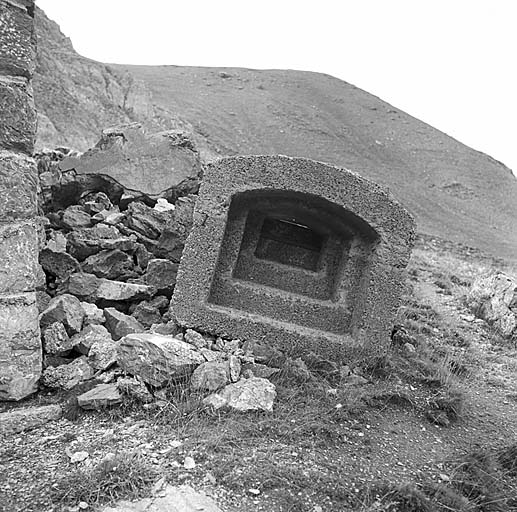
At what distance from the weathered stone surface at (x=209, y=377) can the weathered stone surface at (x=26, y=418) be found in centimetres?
96

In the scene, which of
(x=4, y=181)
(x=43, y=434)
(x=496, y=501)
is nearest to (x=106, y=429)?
(x=43, y=434)

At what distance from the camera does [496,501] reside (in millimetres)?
3131

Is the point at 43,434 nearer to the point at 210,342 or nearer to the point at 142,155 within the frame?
the point at 210,342

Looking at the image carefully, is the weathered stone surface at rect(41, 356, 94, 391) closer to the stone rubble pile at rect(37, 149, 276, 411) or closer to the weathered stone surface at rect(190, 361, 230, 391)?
the stone rubble pile at rect(37, 149, 276, 411)

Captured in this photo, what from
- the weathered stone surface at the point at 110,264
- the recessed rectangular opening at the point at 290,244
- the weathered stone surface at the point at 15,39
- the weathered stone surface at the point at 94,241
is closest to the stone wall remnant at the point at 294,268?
the recessed rectangular opening at the point at 290,244

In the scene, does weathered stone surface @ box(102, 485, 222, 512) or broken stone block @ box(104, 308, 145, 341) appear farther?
broken stone block @ box(104, 308, 145, 341)

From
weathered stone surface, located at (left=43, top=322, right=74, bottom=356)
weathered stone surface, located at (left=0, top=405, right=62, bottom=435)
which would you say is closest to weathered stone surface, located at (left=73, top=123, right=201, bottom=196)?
weathered stone surface, located at (left=43, top=322, right=74, bottom=356)

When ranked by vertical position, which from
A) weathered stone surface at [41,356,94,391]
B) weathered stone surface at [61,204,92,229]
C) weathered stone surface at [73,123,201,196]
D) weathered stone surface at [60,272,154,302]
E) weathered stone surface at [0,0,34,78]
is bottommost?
weathered stone surface at [41,356,94,391]

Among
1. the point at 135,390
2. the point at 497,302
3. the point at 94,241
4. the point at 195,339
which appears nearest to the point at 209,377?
the point at 135,390

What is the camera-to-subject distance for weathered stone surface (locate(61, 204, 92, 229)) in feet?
18.5

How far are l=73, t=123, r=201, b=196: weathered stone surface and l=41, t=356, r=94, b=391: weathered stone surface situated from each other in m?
3.00

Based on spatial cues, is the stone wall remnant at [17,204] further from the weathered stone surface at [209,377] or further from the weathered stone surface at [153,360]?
the weathered stone surface at [209,377]

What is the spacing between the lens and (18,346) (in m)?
3.52

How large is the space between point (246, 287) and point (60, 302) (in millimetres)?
1799
